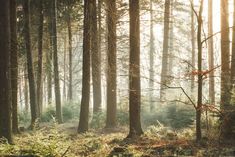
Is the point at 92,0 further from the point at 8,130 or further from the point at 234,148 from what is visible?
the point at 234,148

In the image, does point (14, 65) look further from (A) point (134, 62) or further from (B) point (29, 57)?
(A) point (134, 62)

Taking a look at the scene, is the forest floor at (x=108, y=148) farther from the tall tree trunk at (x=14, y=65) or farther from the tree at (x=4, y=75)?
the tall tree trunk at (x=14, y=65)

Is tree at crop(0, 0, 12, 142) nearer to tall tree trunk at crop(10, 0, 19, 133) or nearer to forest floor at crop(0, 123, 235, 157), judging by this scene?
forest floor at crop(0, 123, 235, 157)

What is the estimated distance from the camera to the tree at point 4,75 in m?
12.6

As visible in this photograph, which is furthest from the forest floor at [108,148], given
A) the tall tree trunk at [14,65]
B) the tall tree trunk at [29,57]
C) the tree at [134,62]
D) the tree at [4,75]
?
the tall tree trunk at [29,57]

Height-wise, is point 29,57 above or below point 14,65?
above

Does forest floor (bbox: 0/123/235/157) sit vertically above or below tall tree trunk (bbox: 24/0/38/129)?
below

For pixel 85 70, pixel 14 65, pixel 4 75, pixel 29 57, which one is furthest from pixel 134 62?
pixel 29 57

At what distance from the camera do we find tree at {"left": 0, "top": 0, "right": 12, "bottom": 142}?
1256 cm

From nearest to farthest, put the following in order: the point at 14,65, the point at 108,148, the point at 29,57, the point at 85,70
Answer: the point at 108,148 → the point at 85,70 → the point at 14,65 → the point at 29,57

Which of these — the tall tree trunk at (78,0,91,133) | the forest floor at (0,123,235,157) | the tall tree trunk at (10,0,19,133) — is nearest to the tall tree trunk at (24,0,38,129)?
the tall tree trunk at (10,0,19,133)

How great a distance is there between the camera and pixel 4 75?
12.6 metres

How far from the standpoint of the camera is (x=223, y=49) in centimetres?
1488

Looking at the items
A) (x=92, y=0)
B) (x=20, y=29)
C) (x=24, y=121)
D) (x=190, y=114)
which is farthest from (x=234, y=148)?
(x=24, y=121)
